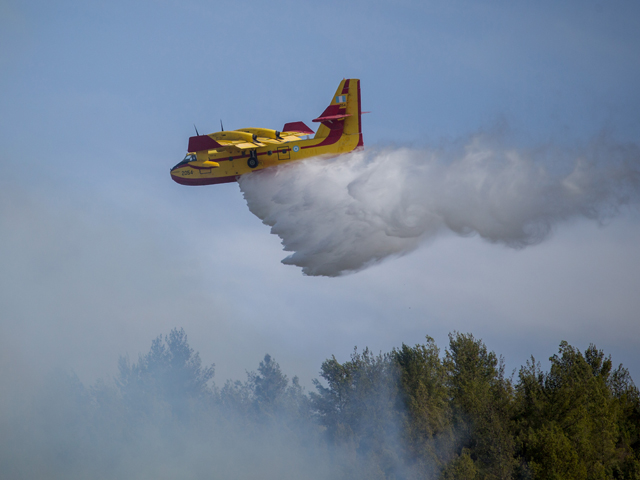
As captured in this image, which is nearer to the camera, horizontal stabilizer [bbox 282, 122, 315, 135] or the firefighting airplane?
the firefighting airplane

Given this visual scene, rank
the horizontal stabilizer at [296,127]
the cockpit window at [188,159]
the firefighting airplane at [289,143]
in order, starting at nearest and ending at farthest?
the firefighting airplane at [289,143] → the cockpit window at [188,159] → the horizontal stabilizer at [296,127]

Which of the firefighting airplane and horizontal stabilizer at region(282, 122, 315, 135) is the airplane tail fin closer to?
the firefighting airplane

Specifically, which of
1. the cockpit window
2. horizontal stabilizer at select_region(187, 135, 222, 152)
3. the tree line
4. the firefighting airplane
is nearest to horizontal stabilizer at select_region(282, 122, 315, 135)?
the firefighting airplane

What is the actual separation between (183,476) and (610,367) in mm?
27992

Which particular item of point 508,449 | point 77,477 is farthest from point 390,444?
point 77,477

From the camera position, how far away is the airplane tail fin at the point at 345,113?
102 feet

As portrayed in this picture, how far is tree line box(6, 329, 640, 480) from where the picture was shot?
33594 millimetres

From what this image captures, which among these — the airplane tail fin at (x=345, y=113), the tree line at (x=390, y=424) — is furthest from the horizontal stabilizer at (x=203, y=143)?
the tree line at (x=390, y=424)

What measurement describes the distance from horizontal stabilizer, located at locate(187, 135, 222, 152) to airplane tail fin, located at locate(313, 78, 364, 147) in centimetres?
478

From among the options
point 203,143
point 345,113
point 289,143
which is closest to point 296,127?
point 289,143

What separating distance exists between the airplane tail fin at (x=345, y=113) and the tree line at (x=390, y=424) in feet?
50.0

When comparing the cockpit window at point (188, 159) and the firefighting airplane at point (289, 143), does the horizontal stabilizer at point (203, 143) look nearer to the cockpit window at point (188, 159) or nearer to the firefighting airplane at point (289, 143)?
the firefighting airplane at point (289, 143)

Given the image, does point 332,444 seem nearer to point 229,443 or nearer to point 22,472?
point 229,443

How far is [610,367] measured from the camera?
146ft
